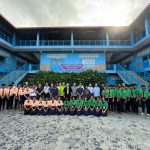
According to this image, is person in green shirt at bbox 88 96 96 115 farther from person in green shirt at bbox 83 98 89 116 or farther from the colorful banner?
the colorful banner

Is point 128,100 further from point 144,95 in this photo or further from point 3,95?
point 3,95

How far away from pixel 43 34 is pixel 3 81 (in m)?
8.32

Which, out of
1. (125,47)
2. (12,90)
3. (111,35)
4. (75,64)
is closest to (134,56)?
(125,47)

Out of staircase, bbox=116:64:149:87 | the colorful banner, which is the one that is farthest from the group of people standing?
the colorful banner

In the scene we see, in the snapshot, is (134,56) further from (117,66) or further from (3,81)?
(3,81)

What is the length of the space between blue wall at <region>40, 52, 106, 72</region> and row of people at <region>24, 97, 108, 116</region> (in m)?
11.0

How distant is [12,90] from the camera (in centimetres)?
952

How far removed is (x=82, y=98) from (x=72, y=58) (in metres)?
10.7

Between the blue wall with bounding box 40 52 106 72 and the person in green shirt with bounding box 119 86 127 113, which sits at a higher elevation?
the blue wall with bounding box 40 52 106 72

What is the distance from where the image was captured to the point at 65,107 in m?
8.45

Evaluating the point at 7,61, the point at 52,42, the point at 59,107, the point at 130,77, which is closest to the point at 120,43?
the point at 130,77

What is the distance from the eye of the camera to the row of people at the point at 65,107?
8.25 m

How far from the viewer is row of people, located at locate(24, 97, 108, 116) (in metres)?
8.25

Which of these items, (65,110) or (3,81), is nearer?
(65,110)
